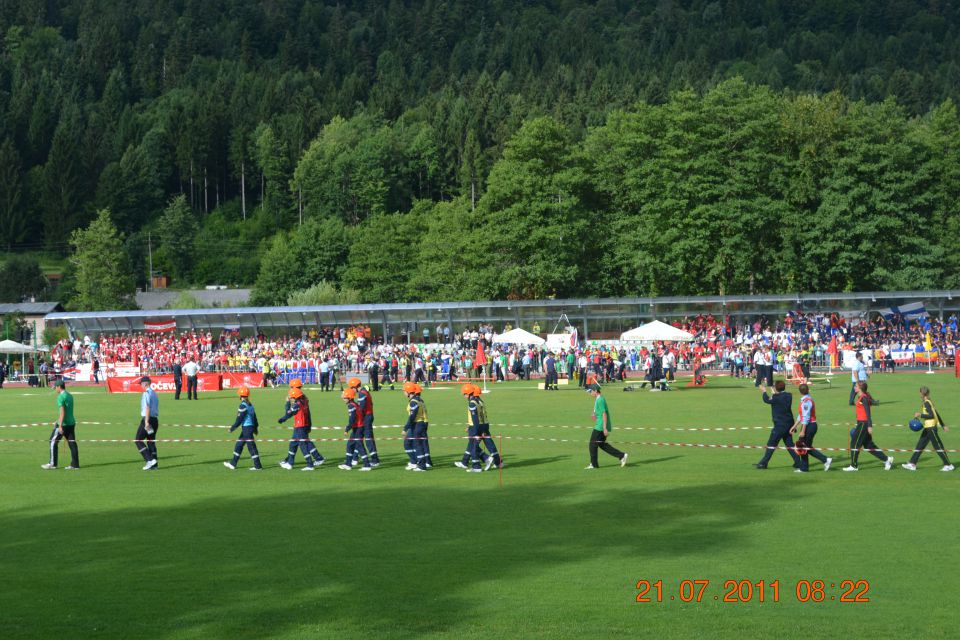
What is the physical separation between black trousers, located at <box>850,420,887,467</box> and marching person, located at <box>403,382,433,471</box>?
8505 mm

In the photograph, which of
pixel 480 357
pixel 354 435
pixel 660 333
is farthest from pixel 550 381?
pixel 354 435

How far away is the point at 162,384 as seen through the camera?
55.4 metres

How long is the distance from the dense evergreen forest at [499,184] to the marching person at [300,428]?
53.1m

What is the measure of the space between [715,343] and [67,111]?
141236 millimetres

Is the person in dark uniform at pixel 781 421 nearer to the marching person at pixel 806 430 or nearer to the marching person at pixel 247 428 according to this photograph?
the marching person at pixel 806 430

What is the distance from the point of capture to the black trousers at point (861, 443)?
22719 millimetres

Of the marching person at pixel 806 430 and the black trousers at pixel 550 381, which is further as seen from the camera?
the black trousers at pixel 550 381

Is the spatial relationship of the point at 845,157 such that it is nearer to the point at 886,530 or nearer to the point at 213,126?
the point at 886,530

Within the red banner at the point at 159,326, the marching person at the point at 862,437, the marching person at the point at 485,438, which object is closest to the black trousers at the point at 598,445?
the marching person at the point at 485,438

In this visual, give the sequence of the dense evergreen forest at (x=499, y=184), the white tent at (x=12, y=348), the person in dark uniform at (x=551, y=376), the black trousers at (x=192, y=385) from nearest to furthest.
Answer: the black trousers at (x=192, y=385)
the person in dark uniform at (x=551, y=376)
the white tent at (x=12, y=348)
the dense evergreen forest at (x=499, y=184)

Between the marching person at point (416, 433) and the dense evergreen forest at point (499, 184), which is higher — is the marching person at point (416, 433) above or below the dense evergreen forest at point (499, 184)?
below

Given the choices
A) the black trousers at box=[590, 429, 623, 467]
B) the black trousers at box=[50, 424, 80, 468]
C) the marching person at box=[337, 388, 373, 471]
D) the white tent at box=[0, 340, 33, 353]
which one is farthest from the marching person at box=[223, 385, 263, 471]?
the white tent at box=[0, 340, 33, 353]
